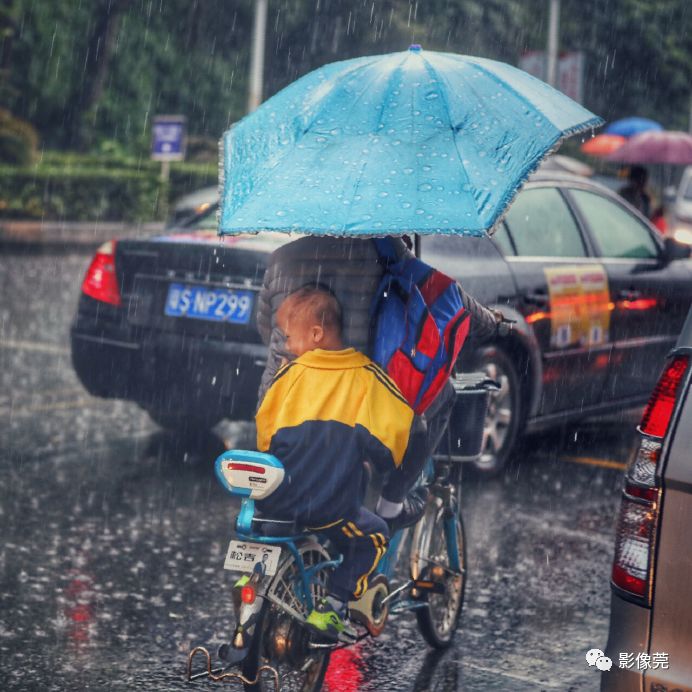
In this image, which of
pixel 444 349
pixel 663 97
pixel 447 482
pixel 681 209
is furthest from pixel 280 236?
pixel 663 97

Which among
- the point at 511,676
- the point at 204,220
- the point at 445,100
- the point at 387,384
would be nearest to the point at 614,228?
the point at 204,220

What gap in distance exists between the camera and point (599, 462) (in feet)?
25.3

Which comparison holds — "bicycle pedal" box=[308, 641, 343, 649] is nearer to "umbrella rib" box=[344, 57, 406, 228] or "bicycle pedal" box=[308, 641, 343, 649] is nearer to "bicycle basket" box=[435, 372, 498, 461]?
"bicycle basket" box=[435, 372, 498, 461]

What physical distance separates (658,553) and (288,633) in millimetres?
1113

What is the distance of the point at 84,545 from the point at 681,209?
60.5ft

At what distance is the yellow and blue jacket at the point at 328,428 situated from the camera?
3766 mm

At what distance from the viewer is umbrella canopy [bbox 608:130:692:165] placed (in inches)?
557

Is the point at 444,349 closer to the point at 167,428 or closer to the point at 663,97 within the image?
the point at 167,428

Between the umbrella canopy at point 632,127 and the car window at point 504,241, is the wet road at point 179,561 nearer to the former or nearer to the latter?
the car window at point 504,241

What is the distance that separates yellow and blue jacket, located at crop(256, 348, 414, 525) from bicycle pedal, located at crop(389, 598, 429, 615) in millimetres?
610

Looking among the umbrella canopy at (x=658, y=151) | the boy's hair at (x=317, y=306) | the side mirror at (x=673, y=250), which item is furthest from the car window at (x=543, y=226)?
the umbrella canopy at (x=658, y=151)

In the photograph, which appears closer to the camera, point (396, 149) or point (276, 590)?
point (276, 590)

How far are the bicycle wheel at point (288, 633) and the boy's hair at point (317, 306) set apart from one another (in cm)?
63

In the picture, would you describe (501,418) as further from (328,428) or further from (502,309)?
(328,428)
